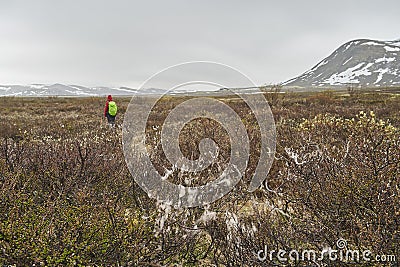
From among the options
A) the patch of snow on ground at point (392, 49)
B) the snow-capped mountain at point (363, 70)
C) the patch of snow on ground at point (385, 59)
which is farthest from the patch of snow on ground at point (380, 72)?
the patch of snow on ground at point (392, 49)

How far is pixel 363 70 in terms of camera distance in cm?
16300

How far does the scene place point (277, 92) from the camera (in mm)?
21922

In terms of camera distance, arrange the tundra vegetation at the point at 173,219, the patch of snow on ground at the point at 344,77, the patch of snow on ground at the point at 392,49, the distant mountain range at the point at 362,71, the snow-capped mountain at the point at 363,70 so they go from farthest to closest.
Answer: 1. the patch of snow on ground at the point at 392,49
2. the patch of snow on ground at the point at 344,77
3. the snow-capped mountain at the point at 363,70
4. the distant mountain range at the point at 362,71
5. the tundra vegetation at the point at 173,219

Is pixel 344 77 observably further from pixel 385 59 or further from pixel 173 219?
pixel 173 219

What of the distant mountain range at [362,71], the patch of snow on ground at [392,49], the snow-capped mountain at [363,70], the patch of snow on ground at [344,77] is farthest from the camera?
the patch of snow on ground at [392,49]

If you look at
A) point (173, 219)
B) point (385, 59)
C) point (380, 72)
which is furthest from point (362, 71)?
point (173, 219)

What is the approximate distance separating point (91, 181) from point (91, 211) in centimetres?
126

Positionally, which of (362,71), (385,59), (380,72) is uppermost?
(385,59)

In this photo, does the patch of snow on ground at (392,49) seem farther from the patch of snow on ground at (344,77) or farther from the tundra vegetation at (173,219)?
the tundra vegetation at (173,219)

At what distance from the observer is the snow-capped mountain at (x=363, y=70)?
14638cm

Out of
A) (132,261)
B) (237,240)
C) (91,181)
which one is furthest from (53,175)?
(237,240)

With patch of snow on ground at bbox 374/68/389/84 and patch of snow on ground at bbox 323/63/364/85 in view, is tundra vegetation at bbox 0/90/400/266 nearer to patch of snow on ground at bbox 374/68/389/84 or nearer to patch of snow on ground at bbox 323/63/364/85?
patch of snow on ground at bbox 374/68/389/84

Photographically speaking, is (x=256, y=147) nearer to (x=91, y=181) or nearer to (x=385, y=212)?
(x=91, y=181)

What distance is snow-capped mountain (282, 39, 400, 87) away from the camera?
480 ft
